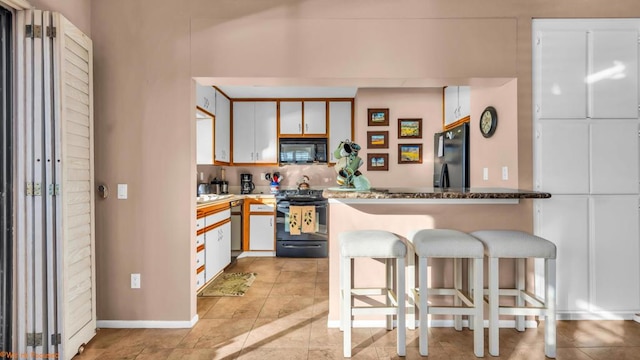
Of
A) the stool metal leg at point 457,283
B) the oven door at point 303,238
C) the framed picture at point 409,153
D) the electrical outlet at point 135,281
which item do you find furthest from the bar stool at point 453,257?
the oven door at point 303,238

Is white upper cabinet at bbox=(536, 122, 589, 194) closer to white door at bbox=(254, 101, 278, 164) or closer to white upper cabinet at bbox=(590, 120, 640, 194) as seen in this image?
white upper cabinet at bbox=(590, 120, 640, 194)

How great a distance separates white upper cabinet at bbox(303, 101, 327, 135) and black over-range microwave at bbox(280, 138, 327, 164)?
15 centimetres

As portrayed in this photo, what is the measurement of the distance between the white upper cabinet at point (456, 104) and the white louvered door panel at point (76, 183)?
324 centimetres

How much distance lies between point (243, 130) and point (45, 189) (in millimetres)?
3268

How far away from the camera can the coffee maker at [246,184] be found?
17.2 feet

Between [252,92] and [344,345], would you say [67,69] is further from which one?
[252,92]

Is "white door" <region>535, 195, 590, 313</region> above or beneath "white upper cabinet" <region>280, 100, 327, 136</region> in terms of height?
beneath

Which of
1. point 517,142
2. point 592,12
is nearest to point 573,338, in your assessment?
point 517,142

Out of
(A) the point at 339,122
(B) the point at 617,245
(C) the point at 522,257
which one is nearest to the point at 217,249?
(A) the point at 339,122

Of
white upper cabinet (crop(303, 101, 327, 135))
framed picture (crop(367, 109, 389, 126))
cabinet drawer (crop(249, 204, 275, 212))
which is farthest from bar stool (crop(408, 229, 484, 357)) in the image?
white upper cabinet (crop(303, 101, 327, 135))

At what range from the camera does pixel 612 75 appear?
250 cm

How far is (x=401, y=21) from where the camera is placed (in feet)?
8.15

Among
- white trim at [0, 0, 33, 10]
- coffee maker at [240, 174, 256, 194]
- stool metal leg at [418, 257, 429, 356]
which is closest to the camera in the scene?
white trim at [0, 0, 33, 10]

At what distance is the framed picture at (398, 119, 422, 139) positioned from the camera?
14.1 ft
